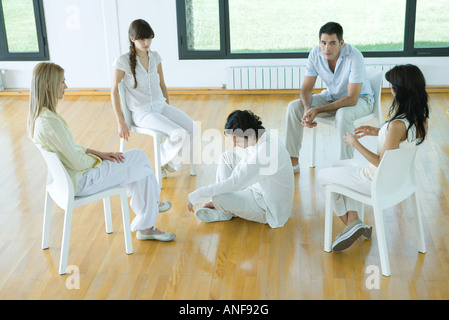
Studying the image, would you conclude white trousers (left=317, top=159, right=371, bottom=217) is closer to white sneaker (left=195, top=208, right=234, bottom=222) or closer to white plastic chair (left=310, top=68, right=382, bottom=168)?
white sneaker (left=195, top=208, right=234, bottom=222)

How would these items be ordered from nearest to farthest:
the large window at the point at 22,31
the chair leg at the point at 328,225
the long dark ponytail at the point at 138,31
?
the chair leg at the point at 328,225 < the long dark ponytail at the point at 138,31 < the large window at the point at 22,31

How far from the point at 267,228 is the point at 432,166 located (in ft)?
5.67

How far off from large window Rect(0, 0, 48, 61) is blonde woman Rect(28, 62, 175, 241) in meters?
3.96

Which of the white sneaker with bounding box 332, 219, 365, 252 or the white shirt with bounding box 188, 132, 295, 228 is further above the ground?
the white shirt with bounding box 188, 132, 295, 228

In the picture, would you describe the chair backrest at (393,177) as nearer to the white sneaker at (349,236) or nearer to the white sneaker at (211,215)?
the white sneaker at (349,236)

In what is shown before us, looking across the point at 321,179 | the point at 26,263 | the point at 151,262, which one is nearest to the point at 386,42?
the point at 321,179

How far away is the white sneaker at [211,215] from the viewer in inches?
155

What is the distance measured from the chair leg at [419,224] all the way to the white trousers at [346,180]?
1.10 feet

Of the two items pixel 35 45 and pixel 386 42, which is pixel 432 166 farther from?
pixel 35 45

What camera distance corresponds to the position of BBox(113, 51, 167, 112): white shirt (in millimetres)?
4492

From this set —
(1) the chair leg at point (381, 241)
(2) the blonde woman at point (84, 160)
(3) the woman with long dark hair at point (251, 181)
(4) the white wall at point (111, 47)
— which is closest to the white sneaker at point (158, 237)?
(2) the blonde woman at point (84, 160)

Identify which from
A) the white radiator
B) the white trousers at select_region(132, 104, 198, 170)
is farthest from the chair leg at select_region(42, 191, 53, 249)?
the white radiator

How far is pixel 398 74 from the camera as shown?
10.6 ft
